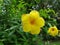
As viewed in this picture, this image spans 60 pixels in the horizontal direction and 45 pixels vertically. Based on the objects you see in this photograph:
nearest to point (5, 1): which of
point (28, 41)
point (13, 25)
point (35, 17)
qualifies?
point (13, 25)

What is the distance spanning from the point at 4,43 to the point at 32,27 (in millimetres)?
292

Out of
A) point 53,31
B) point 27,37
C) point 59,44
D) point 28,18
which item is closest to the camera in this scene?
point 28,18

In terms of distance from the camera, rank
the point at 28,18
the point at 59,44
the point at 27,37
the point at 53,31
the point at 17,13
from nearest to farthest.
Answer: the point at 28,18, the point at 53,31, the point at 27,37, the point at 17,13, the point at 59,44

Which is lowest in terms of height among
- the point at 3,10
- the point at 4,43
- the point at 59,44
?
the point at 59,44

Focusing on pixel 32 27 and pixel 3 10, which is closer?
pixel 32 27

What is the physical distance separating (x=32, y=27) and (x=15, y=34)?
0.89ft

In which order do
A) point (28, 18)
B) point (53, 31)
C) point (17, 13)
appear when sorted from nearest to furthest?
point (28, 18)
point (53, 31)
point (17, 13)

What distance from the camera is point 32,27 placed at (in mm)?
820

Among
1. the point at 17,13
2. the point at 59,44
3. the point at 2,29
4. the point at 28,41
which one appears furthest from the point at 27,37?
the point at 59,44

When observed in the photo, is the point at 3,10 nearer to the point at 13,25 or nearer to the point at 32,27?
the point at 13,25

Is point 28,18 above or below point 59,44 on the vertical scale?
above

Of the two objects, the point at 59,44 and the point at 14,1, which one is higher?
the point at 14,1

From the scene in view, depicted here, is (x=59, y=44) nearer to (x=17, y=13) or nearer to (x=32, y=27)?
(x=17, y=13)

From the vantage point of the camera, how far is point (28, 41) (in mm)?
1044
